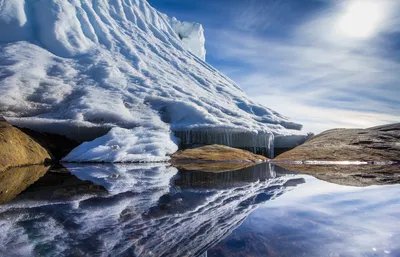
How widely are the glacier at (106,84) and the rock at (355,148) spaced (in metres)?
4.08

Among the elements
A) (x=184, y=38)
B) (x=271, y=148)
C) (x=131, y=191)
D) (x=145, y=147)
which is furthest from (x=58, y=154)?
(x=184, y=38)

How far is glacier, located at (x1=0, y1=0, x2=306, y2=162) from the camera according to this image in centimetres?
2411

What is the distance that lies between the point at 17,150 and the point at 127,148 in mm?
6413

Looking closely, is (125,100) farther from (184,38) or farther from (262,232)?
(184,38)

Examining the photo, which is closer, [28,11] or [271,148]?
[271,148]

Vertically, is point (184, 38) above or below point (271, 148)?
above

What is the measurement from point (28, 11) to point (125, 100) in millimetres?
18490

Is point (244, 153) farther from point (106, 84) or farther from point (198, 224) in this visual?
point (198, 224)

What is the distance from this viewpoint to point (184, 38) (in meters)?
59.6

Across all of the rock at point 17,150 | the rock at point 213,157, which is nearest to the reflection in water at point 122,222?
the rock at point 17,150

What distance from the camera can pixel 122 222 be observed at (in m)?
4.15

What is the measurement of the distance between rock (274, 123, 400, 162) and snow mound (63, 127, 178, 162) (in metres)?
9.61

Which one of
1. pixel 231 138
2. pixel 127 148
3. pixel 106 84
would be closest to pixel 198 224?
pixel 127 148

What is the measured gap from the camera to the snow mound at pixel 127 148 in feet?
64.2
